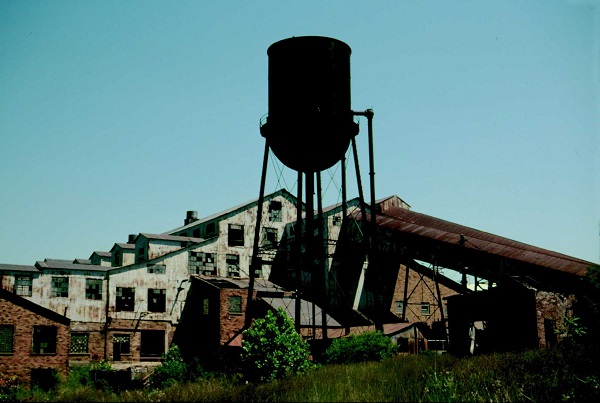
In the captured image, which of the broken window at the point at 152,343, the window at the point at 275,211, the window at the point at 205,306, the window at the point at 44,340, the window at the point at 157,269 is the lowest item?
the broken window at the point at 152,343

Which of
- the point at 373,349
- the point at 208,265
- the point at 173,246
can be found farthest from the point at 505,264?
the point at 173,246

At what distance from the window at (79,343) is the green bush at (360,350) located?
19.3m

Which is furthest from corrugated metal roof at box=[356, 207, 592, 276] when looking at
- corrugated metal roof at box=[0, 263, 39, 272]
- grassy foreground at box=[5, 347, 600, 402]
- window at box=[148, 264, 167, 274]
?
corrugated metal roof at box=[0, 263, 39, 272]

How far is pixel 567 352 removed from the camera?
14312 millimetres

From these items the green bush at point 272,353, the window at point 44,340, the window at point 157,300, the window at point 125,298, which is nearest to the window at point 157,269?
the window at point 157,300

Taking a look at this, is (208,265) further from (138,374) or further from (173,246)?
(138,374)

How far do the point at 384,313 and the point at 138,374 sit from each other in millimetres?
18351

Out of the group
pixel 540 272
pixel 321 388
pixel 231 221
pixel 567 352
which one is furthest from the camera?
pixel 231 221

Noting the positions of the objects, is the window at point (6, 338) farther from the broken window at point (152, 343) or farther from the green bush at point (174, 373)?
the green bush at point (174, 373)

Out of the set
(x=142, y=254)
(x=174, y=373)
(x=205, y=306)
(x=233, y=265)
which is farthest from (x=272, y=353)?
(x=142, y=254)

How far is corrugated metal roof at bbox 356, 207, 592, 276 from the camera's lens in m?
23.2

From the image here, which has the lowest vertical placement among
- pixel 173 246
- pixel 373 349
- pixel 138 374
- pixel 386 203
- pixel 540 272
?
pixel 138 374

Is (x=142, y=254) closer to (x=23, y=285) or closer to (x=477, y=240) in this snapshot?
(x=23, y=285)

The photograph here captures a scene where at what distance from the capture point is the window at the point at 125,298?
116ft
